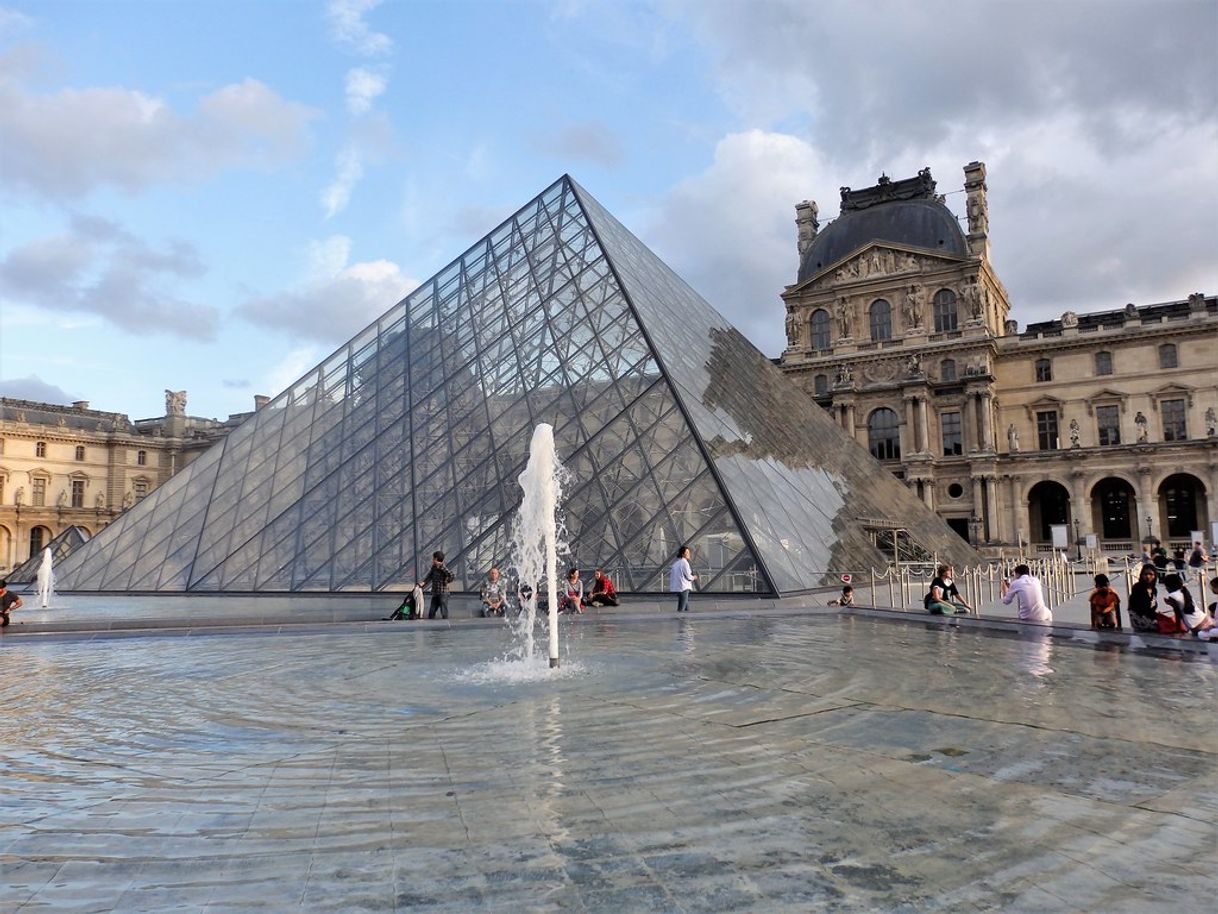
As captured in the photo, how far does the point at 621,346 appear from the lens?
52.0ft

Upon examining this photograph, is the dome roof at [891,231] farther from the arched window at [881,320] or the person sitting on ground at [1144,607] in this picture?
the person sitting on ground at [1144,607]

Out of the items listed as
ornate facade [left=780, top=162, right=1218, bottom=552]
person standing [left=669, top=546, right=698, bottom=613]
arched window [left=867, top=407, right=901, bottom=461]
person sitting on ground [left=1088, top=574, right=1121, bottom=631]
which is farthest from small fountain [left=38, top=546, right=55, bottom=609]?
arched window [left=867, top=407, right=901, bottom=461]

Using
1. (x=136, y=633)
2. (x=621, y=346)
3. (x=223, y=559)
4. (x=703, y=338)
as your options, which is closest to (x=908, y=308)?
(x=703, y=338)

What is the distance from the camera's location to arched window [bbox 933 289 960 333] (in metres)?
48.3

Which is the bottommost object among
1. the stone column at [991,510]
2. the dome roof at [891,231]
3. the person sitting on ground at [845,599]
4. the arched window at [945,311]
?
the person sitting on ground at [845,599]

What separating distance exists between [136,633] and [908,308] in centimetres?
4691

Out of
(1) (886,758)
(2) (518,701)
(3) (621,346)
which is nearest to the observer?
(1) (886,758)

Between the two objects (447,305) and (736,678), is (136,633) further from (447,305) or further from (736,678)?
(447,305)

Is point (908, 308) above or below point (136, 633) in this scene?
above

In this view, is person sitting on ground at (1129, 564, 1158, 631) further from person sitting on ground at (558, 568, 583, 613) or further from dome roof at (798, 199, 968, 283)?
dome roof at (798, 199, 968, 283)

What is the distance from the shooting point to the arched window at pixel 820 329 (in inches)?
2042

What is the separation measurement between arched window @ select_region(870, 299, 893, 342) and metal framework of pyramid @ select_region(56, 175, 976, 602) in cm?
3020

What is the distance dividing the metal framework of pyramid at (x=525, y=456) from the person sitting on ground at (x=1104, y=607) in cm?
413

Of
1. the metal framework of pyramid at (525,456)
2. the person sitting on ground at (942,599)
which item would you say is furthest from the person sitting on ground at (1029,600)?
the metal framework of pyramid at (525,456)
